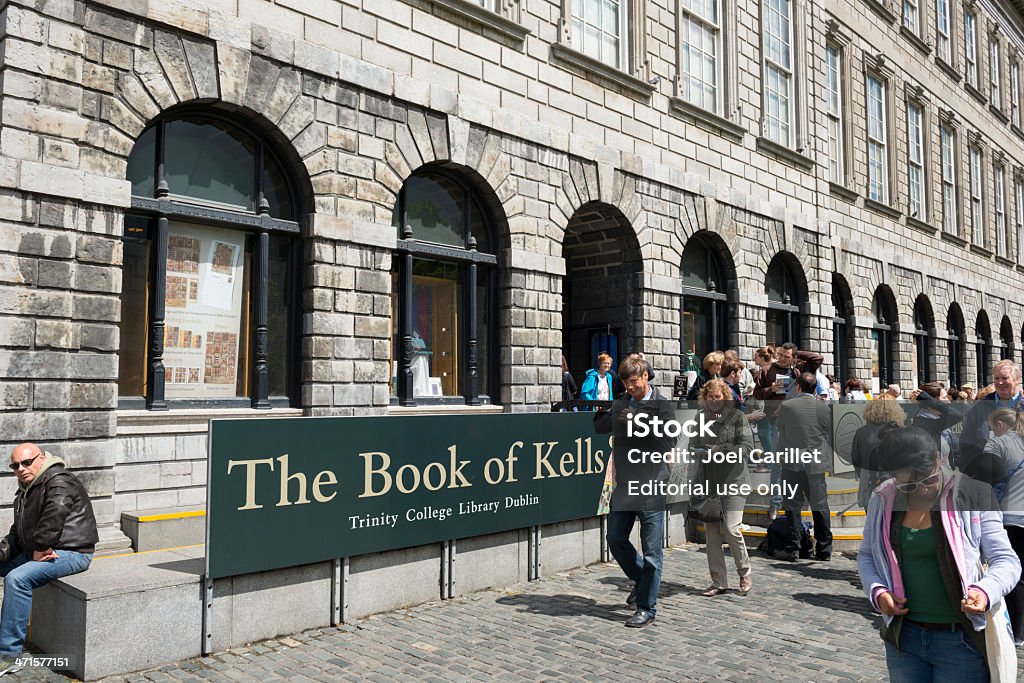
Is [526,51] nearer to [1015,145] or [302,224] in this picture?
[302,224]

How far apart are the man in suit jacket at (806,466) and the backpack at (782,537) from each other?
0.17 feet

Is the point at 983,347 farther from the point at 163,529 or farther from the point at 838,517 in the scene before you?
the point at 163,529

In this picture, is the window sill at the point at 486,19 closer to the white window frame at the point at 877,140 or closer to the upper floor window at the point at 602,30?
the upper floor window at the point at 602,30

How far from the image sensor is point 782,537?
9.68 m

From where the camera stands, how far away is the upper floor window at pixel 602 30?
541 inches

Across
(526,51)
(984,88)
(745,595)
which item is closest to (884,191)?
(984,88)

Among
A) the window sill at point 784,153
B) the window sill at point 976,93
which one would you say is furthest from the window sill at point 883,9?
the window sill at point 976,93

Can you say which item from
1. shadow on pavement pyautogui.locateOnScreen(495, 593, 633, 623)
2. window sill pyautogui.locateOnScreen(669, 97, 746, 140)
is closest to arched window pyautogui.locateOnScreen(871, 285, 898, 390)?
window sill pyautogui.locateOnScreen(669, 97, 746, 140)

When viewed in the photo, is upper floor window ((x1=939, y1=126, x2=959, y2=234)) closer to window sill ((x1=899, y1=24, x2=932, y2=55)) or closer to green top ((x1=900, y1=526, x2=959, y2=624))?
window sill ((x1=899, y1=24, x2=932, y2=55))

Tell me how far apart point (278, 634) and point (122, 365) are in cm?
365

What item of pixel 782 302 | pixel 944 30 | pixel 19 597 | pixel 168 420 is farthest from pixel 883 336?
pixel 19 597

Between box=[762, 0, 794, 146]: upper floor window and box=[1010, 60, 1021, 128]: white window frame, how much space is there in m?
20.0

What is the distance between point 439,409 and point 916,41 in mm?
20878

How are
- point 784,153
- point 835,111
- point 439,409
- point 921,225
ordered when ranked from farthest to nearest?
point 921,225 < point 835,111 < point 784,153 < point 439,409
